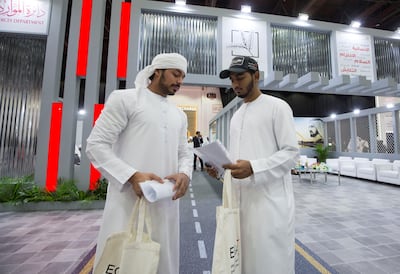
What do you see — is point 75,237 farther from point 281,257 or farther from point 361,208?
point 361,208

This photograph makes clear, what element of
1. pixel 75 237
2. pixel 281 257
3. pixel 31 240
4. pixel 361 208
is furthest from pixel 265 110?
pixel 361 208

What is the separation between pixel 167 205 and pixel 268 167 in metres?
0.62

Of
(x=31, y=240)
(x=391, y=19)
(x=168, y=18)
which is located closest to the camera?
(x=31, y=240)

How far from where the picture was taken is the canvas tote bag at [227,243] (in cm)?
91

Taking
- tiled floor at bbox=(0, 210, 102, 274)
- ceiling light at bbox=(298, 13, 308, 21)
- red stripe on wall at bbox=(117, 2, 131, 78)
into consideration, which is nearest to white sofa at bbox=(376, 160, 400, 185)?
ceiling light at bbox=(298, 13, 308, 21)

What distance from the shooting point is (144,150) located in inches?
43.6

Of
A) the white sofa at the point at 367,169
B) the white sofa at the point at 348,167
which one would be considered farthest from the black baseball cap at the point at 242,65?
the white sofa at the point at 348,167

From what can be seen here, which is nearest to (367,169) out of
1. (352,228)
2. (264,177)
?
(352,228)

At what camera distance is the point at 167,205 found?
114cm

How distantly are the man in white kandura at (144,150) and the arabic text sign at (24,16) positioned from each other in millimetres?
4651

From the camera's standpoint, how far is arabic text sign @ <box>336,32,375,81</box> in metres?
5.43

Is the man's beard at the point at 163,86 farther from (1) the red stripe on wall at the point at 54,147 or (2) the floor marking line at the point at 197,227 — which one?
(1) the red stripe on wall at the point at 54,147

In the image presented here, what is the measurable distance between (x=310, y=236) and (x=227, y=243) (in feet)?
7.90

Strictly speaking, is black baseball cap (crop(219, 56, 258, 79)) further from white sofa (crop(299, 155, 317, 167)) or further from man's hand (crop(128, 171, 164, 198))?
white sofa (crop(299, 155, 317, 167))
